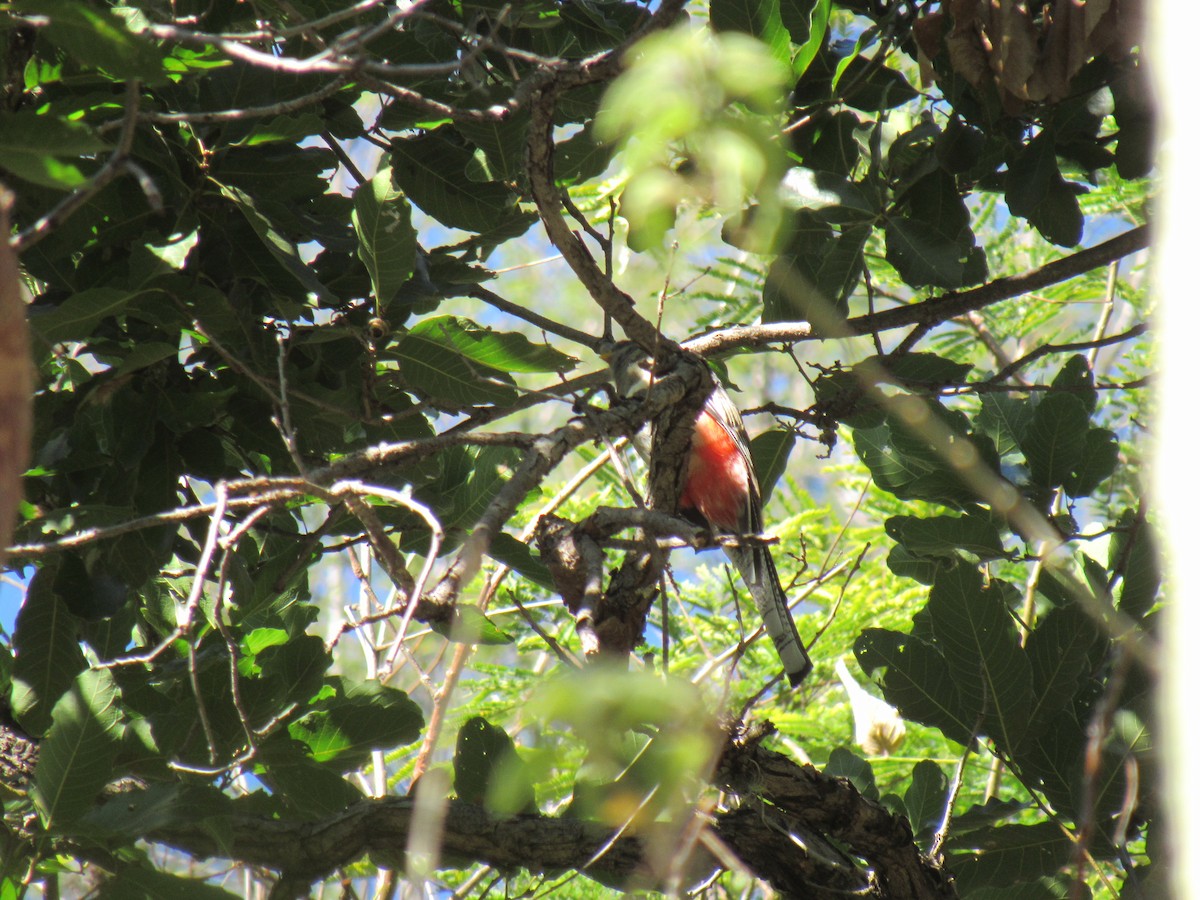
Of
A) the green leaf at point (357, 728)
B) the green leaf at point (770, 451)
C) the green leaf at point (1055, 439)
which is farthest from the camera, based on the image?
the green leaf at point (770, 451)

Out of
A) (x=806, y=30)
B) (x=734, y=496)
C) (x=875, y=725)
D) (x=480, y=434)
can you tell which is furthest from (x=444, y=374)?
(x=875, y=725)

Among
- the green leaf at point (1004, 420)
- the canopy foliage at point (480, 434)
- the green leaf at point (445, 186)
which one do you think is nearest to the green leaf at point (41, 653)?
the canopy foliage at point (480, 434)

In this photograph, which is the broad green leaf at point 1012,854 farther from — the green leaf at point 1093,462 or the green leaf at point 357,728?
the green leaf at point 357,728

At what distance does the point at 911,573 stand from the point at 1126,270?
356 centimetres

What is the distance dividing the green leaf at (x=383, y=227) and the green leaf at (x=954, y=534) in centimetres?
152

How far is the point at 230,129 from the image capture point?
8.53 ft

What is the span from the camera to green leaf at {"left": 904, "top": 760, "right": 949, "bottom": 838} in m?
3.10

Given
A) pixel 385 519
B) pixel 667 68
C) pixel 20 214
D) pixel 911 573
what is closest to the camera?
pixel 667 68

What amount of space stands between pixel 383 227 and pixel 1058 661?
78.1 inches

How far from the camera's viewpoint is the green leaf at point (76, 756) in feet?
7.63

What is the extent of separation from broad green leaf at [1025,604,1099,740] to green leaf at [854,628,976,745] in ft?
0.57

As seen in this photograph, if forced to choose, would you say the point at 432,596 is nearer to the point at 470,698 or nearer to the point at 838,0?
the point at 838,0

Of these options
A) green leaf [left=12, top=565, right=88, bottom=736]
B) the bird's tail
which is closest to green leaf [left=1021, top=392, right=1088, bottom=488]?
the bird's tail

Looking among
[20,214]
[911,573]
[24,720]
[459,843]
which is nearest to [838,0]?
[911,573]
